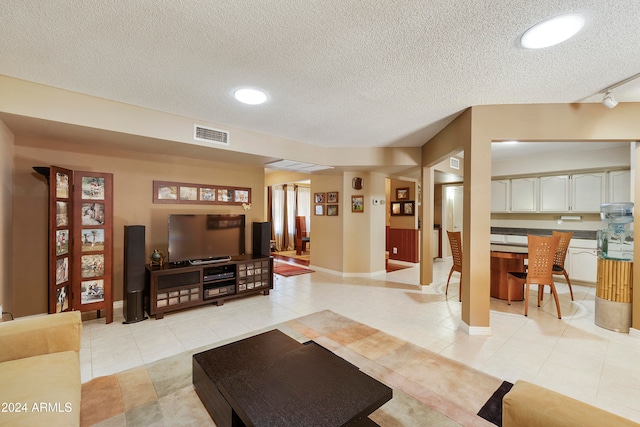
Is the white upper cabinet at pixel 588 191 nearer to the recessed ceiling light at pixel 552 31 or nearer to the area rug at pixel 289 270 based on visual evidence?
the recessed ceiling light at pixel 552 31

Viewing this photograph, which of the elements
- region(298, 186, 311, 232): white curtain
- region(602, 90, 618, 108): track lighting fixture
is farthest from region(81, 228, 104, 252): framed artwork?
region(298, 186, 311, 232): white curtain

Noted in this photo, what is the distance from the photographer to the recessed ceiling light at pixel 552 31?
1.58 m

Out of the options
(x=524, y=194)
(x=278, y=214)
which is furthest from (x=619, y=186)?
(x=278, y=214)

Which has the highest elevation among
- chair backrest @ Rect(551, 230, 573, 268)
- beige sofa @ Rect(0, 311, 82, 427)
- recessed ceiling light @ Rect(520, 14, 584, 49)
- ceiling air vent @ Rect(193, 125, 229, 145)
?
recessed ceiling light @ Rect(520, 14, 584, 49)

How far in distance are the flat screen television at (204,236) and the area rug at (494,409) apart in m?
3.43

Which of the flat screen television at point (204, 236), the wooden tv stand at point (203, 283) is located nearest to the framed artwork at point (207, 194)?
the flat screen television at point (204, 236)

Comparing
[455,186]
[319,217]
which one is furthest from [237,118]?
[455,186]

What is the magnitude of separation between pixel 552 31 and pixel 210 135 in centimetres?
331

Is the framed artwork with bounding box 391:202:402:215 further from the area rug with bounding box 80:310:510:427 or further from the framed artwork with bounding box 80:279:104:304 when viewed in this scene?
the framed artwork with bounding box 80:279:104:304

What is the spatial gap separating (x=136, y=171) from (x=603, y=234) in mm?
5971

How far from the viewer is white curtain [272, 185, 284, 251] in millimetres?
9047

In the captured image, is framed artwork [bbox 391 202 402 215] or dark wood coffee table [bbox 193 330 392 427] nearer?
dark wood coffee table [bbox 193 330 392 427]

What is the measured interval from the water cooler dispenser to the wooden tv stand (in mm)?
4220

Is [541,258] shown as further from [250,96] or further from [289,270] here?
[289,270]
